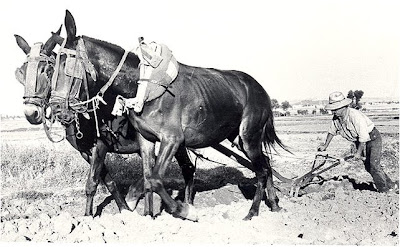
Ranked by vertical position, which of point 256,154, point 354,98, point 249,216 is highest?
point 354,98

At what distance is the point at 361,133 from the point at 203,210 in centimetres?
276

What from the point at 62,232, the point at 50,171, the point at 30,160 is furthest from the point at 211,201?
the point at 30,160

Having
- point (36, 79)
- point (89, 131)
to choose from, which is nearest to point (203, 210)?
point (89, 131)

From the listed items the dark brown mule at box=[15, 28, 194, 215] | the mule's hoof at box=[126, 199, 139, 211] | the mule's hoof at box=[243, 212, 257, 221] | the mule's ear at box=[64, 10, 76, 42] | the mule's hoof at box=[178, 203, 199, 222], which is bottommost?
the mule's hoof at box=[126, 199, 139, 211]

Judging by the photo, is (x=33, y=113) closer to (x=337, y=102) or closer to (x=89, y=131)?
(x=89, y=131)

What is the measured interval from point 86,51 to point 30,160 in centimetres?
705

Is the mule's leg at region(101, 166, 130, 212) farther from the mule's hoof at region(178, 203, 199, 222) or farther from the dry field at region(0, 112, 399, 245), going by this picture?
the mule's hoof at region(178, 203, 199, 222)

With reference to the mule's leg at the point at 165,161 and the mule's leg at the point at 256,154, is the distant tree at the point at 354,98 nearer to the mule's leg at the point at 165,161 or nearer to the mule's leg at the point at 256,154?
the mule's leg at the point at 256,154

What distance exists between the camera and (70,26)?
5.43 m

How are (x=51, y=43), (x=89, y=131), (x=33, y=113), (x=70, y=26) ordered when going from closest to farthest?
1. (x=33, y=113)
2. (x=70, y=26)
3. (x=51, y=43)
4. (x=89, y=131)

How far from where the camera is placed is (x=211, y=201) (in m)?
8.45

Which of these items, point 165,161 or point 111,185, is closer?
point 165,161

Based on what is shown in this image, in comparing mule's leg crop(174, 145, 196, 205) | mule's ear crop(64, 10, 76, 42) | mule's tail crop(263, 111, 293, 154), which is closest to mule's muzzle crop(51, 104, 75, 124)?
mule's ear crop(64, 10, 76, 42)

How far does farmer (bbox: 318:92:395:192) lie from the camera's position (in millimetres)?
7484
